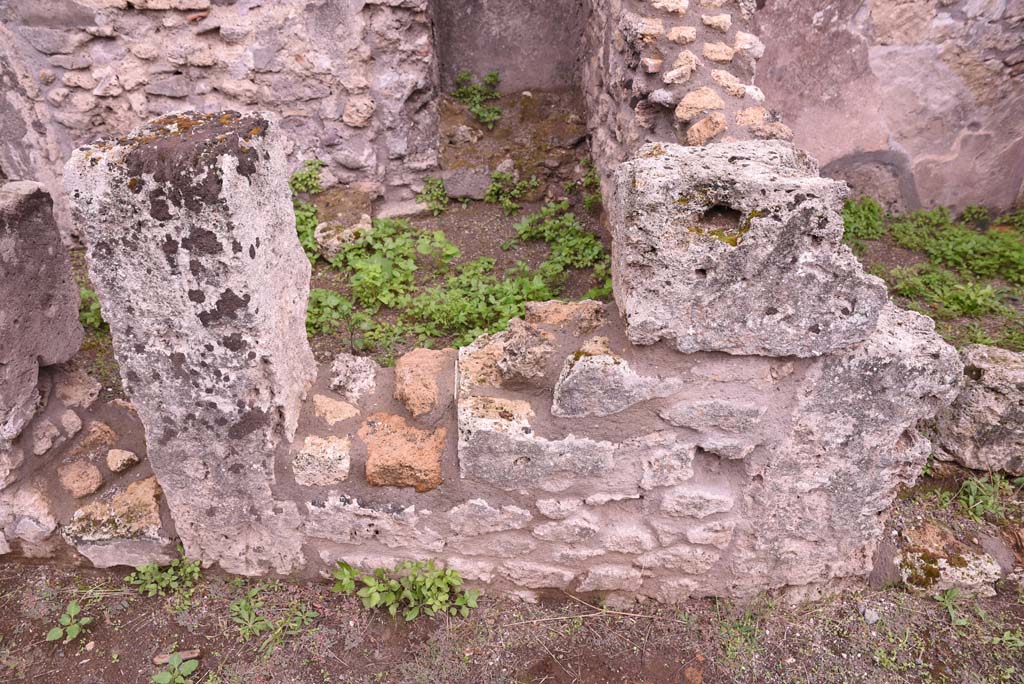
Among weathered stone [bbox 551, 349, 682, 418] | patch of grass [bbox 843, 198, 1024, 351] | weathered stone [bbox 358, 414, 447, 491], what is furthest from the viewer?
patch of grass [bbox 843, 198, 1024, 351]

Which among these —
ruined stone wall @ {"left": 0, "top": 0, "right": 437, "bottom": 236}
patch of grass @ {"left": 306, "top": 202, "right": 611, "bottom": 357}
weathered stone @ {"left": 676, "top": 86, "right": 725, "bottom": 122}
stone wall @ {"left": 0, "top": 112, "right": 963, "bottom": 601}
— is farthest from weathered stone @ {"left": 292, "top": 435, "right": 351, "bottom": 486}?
ruined stone wall @ {"left": 0, "top": 0, "right": 437, "bottom": 236}

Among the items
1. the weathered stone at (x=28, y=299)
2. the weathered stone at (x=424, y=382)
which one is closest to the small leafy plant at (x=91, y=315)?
the weathered stone at (x=28, y=299)

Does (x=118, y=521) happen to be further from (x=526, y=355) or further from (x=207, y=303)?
(x=526, y=355)

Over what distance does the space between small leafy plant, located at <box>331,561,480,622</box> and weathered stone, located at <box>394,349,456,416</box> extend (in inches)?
24.6

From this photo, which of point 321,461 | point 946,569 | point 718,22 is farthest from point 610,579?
point 718,22

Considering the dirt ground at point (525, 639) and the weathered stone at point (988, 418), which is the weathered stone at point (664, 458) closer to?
the dirt ground at point (525, 639)

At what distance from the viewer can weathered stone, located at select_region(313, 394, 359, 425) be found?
2469mm

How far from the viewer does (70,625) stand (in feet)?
8.17

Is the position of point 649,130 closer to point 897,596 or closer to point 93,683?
point 897,596

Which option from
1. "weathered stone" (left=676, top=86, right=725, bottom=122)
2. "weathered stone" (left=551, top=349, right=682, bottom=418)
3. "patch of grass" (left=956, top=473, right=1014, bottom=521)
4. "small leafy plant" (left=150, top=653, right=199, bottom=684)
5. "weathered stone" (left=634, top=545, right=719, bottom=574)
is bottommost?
"small leafy plant" (left=150, top=653, right=199, bottom=684)

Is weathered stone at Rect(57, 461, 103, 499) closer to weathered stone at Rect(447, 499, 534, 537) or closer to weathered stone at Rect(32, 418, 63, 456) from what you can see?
weathered stone at Rect(32, 418, 63, 456)

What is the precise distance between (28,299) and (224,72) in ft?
11.0

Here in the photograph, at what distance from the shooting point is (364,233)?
4.88 meters

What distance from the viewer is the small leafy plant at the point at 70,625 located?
8.06ft
